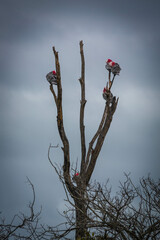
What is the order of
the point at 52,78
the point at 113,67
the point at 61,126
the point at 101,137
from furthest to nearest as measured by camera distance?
the point at 113,67 → the point at 52,78 → the point at 101,137 → the point at 61,126

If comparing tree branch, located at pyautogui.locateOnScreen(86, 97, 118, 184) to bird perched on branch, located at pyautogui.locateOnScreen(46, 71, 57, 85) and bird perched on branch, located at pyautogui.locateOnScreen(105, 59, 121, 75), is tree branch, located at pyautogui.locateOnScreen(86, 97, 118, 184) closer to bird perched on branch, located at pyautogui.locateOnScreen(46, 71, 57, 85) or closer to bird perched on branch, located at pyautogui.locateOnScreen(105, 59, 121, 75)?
bird perched on branch, located at pyautogui.locateOnScreen(105, 59, 121, 75)

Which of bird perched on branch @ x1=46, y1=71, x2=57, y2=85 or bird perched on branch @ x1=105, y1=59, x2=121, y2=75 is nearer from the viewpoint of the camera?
bird perched on branch @ x1=46, y1=71, x2=57, y2=85

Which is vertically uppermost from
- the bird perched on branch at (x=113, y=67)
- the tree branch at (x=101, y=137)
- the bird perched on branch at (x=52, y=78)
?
the bird perched on branch at (x=113, y=67)

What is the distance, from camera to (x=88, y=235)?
15.6 feet

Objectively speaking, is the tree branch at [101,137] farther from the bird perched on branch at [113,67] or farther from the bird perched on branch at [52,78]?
the bird perched on branch at [52,78]

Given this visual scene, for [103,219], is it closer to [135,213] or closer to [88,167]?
[135,213]

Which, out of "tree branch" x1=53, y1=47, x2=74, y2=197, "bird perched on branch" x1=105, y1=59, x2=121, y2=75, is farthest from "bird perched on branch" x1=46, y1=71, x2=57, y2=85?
"bird perched on branch" x1=105, y1=59, x2=121, y2=75

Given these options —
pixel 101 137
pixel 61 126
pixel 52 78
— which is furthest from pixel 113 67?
pixel 61 126

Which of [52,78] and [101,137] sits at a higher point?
[52,78]

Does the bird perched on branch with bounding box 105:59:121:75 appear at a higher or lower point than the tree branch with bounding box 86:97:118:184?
higher

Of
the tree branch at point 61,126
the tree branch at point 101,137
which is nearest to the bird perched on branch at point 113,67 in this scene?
the tree branch at point 101,137

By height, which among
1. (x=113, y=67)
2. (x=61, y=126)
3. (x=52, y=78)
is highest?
(x=113, y=67)

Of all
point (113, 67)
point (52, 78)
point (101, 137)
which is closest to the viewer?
point (101, 137)

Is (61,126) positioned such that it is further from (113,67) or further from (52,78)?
(113,67)
